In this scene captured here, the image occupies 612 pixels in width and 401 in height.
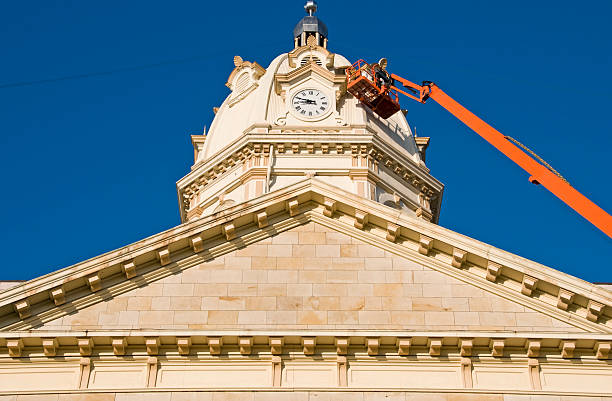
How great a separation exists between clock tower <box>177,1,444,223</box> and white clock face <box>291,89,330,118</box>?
5 cm

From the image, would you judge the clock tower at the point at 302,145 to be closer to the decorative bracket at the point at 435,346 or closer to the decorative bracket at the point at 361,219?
the decorative bracket at the point at 361,219

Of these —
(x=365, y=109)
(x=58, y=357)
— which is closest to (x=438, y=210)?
(x=365, y=109)

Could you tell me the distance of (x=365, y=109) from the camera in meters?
52.7

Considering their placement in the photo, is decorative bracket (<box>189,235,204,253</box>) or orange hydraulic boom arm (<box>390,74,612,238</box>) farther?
orange hydraulic boom arm (<box>390,74,612,238</box>)

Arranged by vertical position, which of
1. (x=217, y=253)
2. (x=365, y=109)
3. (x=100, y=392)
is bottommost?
(x=100, y=392)

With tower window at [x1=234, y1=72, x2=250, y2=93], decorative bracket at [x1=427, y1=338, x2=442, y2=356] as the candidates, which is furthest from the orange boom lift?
decorative bracket at [x1=427, y1=338, x2=442, y2=356]

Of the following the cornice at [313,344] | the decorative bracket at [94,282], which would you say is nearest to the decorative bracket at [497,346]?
the cornice at [313,344]

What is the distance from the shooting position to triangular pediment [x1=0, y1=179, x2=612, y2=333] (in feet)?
87.9

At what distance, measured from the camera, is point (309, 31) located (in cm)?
6550

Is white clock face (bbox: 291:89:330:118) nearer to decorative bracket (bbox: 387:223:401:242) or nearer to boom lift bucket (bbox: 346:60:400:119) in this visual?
boom lift bucket (bbox: 346:60:400:119)

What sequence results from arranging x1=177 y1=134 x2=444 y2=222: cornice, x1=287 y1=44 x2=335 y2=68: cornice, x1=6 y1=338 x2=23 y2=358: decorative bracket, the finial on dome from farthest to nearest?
the finial on dome, x1=287 y1=44 x2=335 y2=68: cornice, x1=177 y1=134 x2=444 y2=222: cornice, x1=6 y1=338 x2=23 y2=358: decorative bracket

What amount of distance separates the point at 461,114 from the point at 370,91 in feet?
18.5

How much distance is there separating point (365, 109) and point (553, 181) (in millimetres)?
10708

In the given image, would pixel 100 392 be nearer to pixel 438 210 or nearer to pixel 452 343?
pixel 452 343
